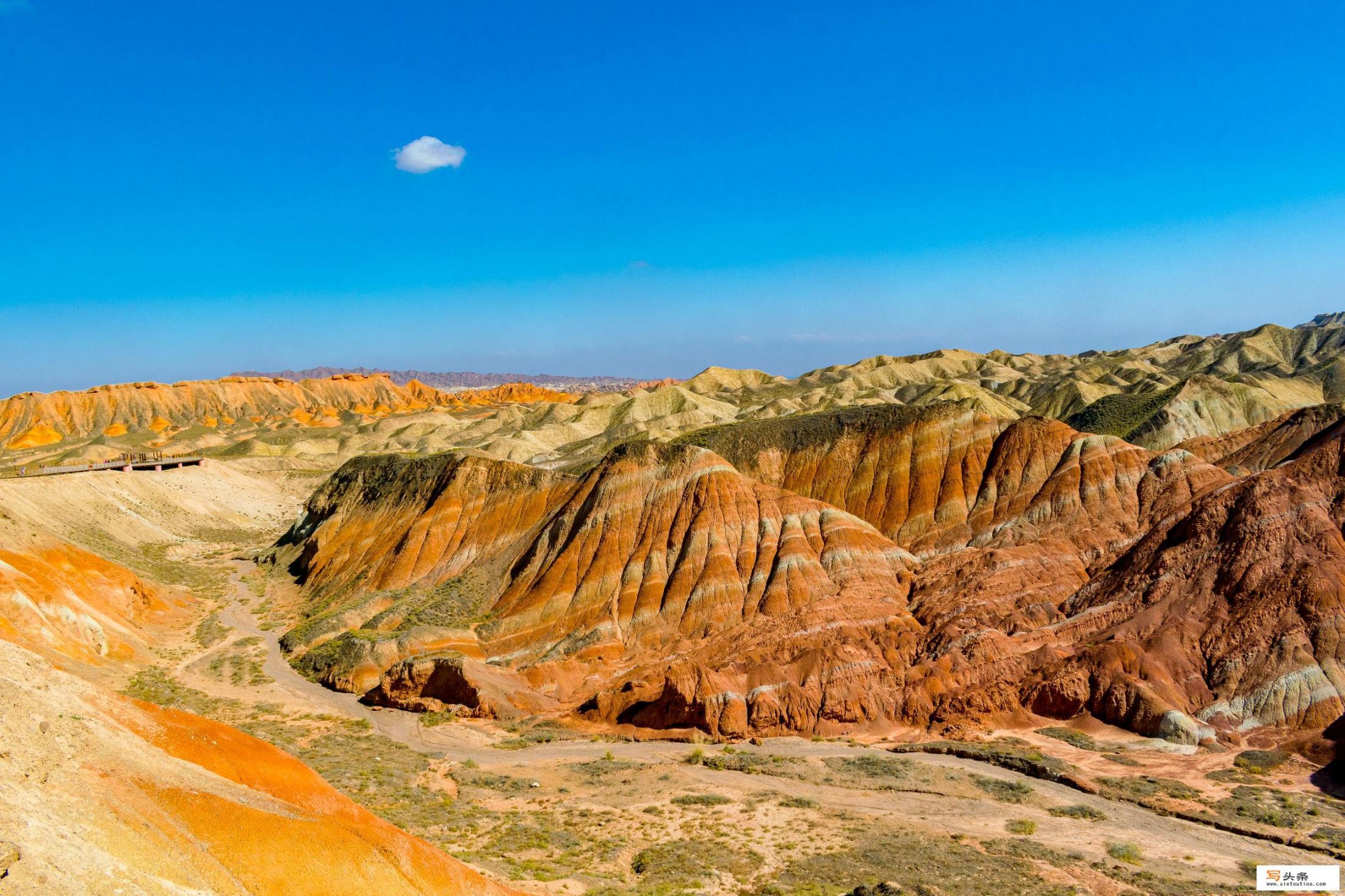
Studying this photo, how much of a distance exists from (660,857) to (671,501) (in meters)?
30.8

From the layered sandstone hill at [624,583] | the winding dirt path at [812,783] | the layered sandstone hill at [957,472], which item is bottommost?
the winding dirt path at [812,783]

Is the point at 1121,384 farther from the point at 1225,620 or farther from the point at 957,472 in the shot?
the point at 1225,620

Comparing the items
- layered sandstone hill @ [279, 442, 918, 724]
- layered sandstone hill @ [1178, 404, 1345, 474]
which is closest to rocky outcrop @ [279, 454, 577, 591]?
layered sandstone hill @ [279, 442, 918, 724]

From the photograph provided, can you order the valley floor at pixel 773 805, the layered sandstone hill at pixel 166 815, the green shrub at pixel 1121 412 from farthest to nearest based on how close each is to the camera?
the green shrub at pixel 1121 412, the valley floor at pixel 773 805, the layered sandstone hill at pixel 166 815

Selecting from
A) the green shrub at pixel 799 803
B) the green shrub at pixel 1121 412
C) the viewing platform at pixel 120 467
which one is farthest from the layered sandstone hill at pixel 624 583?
the green shrub at pixel 1121 412

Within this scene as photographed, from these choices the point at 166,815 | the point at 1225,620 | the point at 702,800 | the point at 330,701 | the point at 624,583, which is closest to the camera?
the point at 166,815

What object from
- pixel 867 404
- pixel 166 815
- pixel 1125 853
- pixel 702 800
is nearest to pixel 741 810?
pixel 702 800

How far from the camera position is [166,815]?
18.2m

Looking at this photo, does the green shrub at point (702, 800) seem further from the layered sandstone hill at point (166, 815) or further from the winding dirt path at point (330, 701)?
the winding dirt path at point (330, 701)

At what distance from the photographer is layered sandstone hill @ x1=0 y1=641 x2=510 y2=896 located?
1581 centimetres

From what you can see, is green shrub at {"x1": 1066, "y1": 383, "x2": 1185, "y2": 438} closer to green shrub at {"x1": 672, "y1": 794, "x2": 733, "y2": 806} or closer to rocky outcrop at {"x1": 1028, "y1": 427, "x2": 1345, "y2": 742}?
rocky outcrop at {"x1": 1028, "y1": 427, "x2": 1345, "y2": 742}

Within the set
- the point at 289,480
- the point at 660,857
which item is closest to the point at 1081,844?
the point at 660,857

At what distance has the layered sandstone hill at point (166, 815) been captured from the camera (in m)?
15.8

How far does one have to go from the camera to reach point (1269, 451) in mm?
58406
